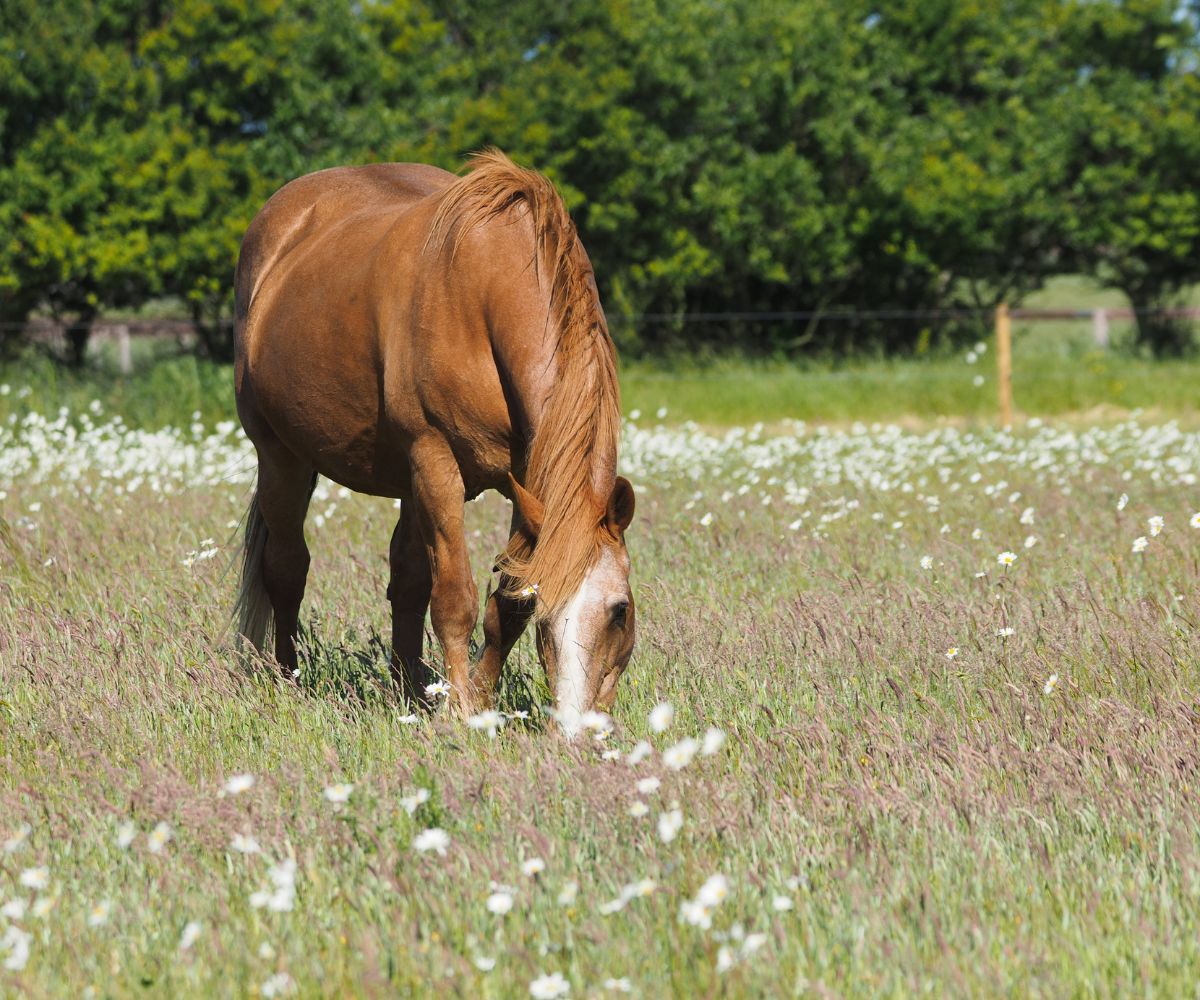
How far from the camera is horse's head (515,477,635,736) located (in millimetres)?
A: 3602

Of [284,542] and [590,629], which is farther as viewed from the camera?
[284,542]

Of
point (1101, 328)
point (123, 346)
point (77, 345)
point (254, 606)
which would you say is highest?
point (254, 606)

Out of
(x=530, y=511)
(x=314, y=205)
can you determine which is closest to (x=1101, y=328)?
(x=314, y=205)

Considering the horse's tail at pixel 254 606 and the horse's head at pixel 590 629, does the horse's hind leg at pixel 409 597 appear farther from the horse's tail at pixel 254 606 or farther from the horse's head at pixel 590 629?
the horse's head at pixel 590 629

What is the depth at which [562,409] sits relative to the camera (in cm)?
385

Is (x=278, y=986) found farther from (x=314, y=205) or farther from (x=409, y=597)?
(x=314, y=205)

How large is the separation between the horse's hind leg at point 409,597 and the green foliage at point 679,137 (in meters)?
13.5

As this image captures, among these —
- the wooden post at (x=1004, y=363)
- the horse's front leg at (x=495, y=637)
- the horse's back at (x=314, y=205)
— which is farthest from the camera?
the wooden post at (x=1004, y=363)

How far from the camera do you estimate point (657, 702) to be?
14.4 feet

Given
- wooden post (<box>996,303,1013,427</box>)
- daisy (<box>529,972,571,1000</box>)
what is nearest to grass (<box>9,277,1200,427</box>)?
wooden post (<box>996,303,1013,427</box>)

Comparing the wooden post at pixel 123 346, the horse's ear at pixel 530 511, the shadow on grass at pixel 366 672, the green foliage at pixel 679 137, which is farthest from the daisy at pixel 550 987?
the wooden post at pixel 123 346

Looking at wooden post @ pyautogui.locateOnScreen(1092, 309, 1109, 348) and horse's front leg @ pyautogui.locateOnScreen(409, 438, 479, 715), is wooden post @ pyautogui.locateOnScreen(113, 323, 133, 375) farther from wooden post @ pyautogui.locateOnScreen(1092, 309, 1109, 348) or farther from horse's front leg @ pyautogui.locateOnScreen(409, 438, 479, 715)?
horse's front leg @ pyautogui.locateOnScreen(409, 438, 479, 715)

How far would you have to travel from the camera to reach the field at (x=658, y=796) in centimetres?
255

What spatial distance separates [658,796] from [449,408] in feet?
5.07
